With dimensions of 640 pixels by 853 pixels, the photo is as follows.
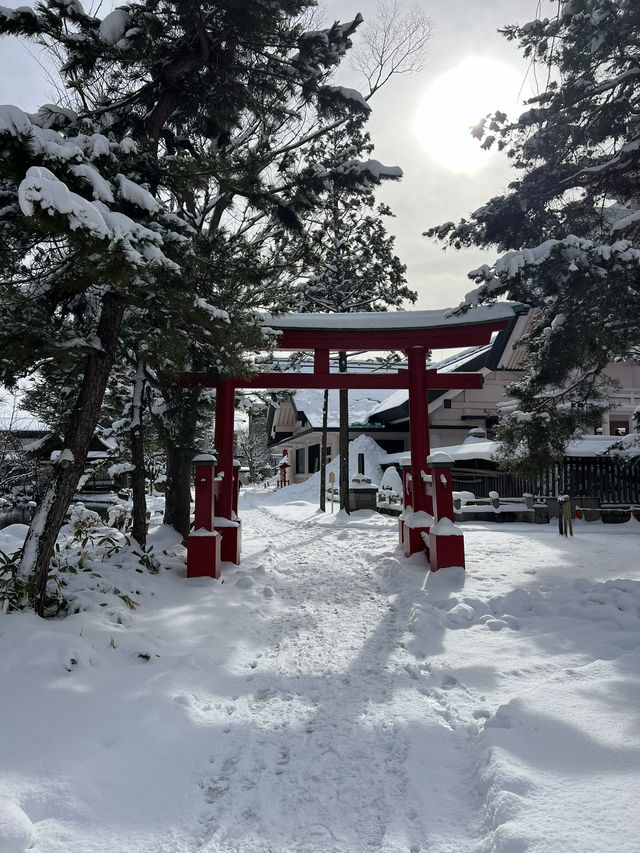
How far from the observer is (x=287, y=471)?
1423 inches

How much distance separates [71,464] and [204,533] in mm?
2787

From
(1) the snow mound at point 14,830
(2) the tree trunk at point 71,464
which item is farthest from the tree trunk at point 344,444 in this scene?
(1) the snow mound at point 14,830

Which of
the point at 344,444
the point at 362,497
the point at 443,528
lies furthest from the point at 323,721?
the point at 362,497

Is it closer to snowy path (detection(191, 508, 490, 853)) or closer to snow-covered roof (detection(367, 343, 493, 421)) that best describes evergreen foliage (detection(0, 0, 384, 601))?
snowy path (detection(191, 508, 490, 853))

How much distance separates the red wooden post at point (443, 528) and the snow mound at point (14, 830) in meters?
5.77

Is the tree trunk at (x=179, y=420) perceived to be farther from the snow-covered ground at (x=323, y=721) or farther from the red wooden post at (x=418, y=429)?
the red wooden post at (x=418, y=429)

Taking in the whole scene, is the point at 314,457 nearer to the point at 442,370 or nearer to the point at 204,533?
the point at 442,370

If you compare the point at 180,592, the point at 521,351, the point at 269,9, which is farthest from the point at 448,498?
the point at 521,351

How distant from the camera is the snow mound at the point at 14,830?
216cm

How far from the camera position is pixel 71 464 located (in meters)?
4.75

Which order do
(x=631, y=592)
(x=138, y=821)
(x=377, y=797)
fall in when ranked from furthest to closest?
1. (x=631, y=592)
2. (x=377, y=797)
3. (x=138, y=821)

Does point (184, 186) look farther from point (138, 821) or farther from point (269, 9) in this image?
point (138, 821)

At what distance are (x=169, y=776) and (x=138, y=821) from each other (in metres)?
0.39

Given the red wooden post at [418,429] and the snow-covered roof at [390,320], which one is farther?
the red wooden post at [418,429]
